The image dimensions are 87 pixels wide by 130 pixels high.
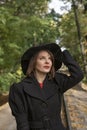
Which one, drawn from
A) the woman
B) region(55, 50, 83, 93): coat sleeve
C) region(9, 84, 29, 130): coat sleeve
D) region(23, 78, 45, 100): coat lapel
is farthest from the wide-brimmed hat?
region(9, 84, 29, 130): coat sleeve

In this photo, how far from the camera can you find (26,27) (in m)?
15.7

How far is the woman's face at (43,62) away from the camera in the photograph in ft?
14.1

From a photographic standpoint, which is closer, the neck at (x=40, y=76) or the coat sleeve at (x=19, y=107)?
the coat sleeve at (x=19, y=107)

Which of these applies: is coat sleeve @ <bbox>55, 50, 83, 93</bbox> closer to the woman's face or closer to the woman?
the woman

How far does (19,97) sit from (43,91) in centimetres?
25

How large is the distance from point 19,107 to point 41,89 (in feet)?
0.99

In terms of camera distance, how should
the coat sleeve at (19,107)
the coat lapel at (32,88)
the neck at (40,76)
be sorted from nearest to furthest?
1. the coat sleeve at (19,107)
2. the coat lapel at (32,88)
3. the neck at (40,76)

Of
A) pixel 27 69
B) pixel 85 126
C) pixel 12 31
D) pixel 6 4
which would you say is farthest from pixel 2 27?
pixel 27 69

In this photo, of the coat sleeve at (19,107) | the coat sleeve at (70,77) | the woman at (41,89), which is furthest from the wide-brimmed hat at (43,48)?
the coat sleeve at (19,107)

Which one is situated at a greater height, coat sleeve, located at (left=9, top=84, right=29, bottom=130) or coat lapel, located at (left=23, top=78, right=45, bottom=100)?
coat lapel, located at (left=23, top=78, right=45, bottom=100)

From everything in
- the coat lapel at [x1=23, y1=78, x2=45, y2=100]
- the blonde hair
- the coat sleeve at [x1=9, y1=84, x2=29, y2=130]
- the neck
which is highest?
the blonde hair

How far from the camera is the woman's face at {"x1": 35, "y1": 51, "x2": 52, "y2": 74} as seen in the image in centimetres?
429

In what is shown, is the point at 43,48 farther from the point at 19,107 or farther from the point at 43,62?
the point at 19,107

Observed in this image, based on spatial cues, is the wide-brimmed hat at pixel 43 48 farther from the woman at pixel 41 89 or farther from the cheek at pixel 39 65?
the cheek at pixel 39 65
